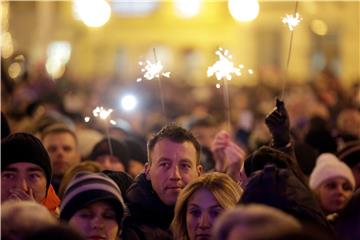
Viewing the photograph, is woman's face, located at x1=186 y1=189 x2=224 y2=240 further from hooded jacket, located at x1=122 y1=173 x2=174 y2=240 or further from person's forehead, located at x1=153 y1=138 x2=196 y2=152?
person's forehead, located at x1=153 y1=138 x2=196 y2=152

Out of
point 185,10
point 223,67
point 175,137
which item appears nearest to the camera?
point 175,137

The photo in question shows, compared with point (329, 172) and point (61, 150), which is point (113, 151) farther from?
point (329, 172)

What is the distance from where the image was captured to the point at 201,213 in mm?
7309

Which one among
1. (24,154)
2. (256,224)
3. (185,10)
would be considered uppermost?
(185,10)

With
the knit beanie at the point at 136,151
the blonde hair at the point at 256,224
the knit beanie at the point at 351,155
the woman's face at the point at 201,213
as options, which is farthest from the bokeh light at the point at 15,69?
the blonde hair at the point at 256,224

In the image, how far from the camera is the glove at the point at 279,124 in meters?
8.57

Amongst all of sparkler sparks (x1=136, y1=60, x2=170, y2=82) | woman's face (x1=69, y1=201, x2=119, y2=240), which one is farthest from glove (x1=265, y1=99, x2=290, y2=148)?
woman's face (x1=69, y1=201, x2=119, y2=240)

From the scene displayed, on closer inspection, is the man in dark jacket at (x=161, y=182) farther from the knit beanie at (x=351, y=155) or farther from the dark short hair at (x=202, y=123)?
the dark short hair at (x=202, y=123)

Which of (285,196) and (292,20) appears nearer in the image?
(285,196)

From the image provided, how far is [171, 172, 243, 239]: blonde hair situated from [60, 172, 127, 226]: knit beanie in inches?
23.5

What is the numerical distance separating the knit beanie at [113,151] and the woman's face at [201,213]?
115 inches

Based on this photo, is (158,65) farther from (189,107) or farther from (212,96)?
(212,96)

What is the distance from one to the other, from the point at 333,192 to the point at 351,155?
0.63 meters

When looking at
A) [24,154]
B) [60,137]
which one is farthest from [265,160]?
[60,137]
